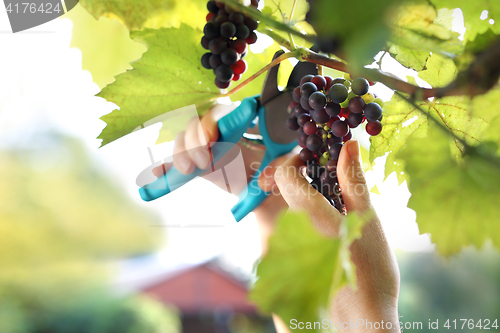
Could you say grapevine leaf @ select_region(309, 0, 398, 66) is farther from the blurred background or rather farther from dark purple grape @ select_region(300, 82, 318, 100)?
the blurred background

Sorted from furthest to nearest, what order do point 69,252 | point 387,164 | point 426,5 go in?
1. point 69,252
2. point 387,164
3. point 426,5

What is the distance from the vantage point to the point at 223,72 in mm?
239

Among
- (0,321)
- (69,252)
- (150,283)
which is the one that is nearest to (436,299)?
(150,283)

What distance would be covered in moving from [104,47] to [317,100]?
222mm

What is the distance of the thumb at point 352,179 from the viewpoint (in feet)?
0.77

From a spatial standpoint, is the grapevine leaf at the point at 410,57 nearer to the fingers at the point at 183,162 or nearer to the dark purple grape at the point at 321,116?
the dark purple grape at the point at 321,116

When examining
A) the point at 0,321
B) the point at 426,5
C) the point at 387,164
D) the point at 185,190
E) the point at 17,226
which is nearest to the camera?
the point at 426,5

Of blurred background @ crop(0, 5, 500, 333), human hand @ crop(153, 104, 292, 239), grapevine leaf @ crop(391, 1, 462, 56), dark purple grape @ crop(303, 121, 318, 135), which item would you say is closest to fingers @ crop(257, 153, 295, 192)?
human hand @ crop(153, 104, 292, 239)

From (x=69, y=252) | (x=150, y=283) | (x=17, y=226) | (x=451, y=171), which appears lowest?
(x=150, y=283)

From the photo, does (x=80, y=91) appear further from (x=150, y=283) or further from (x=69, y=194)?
(x=150, y=283)

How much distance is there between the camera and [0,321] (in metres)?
3.00

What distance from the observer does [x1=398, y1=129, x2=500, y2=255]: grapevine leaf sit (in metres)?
0.15

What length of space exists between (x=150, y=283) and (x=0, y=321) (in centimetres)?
160

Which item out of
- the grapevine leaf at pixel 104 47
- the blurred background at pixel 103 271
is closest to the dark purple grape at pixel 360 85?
the grapevine leaf at pixel 104 47
